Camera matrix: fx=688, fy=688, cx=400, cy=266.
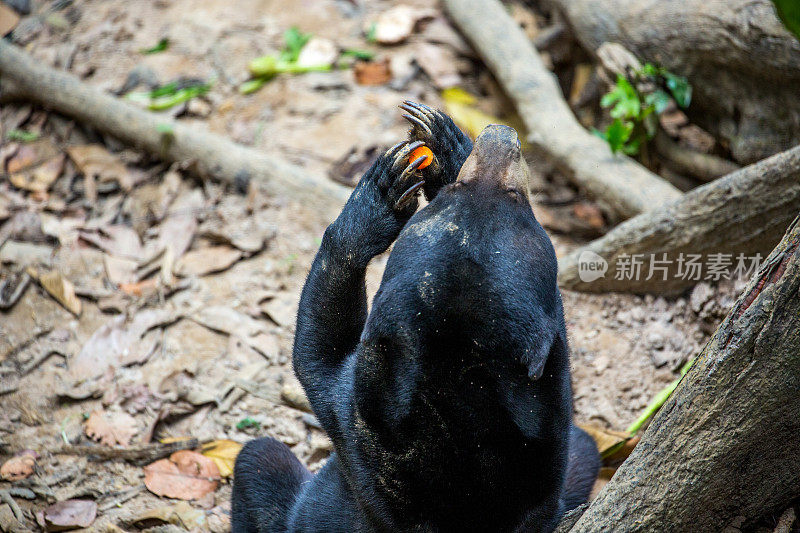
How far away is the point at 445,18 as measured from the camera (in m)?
7.66

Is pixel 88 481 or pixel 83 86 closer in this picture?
pixel 88 481

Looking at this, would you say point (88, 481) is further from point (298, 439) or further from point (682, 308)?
point (682, 308)

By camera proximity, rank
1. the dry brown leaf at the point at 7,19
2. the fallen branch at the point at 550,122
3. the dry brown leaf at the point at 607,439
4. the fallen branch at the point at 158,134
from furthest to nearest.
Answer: the dry brown leaf at the point at 7,19 < the fallen branch at the point at 158,134 < the fallen branch at the point at 550,122 < the dry brown leaf at the point at 607,439

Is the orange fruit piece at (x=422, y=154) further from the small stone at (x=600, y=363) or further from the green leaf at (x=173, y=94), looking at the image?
the green leaf at (x=173, y=94)

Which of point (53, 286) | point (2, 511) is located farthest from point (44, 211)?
point (2, 511)

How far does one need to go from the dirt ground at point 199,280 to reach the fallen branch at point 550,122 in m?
0.40

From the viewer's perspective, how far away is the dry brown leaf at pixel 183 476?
160 inches

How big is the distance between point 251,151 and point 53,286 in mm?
2023

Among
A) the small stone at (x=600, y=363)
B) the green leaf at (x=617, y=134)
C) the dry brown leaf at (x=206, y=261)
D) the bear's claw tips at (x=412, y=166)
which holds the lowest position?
the dry brown leaf at (x=206, y=261)

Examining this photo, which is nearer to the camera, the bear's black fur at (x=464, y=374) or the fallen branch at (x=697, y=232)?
the bear's black fur at (x=464, y=374)

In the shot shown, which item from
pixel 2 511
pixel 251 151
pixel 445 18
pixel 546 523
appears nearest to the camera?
pixel 546 523

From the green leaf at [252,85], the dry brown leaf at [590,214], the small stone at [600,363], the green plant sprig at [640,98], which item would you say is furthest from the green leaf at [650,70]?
the green leaf at [252,85]

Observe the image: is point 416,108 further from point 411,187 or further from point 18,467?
point 18,467

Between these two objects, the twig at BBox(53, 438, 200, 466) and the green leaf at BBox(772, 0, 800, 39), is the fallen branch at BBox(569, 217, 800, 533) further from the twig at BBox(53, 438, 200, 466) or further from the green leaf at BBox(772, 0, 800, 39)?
the twig at BBox(53, 438, 200, 466)
